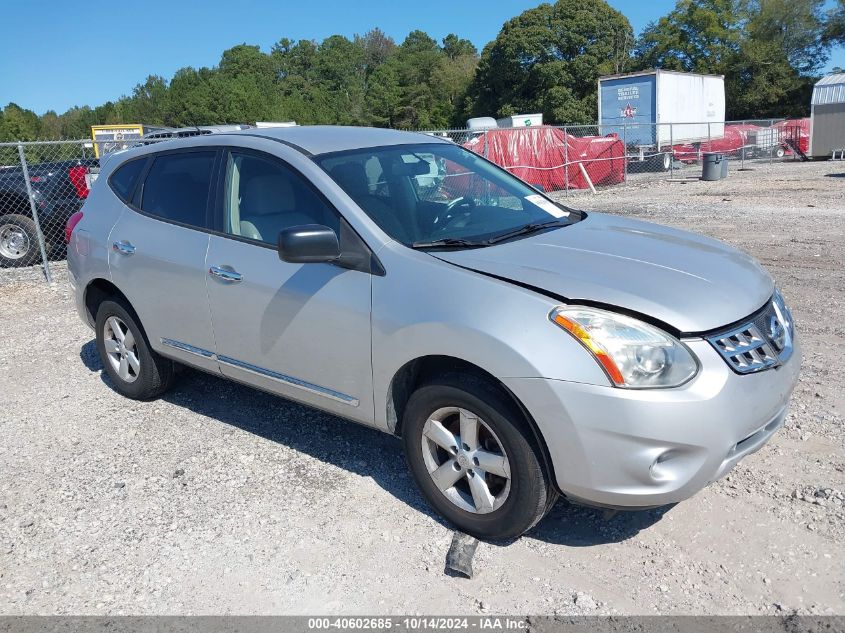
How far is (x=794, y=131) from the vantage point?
33.5 meters

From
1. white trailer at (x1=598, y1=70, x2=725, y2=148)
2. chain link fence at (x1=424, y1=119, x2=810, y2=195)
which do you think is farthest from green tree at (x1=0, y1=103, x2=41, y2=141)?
chain link fence at (x1=424, y1=119, x2=810, y2=195)

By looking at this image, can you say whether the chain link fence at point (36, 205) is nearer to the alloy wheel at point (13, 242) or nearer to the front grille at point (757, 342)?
the alloy wheel at point (13, 242)

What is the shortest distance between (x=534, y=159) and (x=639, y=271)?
59.8ft

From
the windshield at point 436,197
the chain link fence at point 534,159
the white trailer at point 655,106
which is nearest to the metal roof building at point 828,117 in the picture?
the chain link fence at point 534,159

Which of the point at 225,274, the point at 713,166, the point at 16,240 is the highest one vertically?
the point at 225,274

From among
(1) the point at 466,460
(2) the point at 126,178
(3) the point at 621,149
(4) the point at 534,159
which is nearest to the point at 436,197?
(1) the point at 466,460

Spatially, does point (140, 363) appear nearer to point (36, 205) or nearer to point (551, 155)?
point (36, 205)

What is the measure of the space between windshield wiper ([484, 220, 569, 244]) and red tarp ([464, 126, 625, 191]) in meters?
14.9

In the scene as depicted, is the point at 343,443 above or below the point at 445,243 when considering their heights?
below

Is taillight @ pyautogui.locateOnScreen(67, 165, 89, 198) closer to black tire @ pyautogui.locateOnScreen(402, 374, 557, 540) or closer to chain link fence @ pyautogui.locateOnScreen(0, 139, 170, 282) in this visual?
chain link fence @ pyautogui.locateOnScreen(0, 139, 170, 282)

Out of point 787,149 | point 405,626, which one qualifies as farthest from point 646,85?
point 405,626

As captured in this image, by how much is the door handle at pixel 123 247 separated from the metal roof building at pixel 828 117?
3080 centimetres

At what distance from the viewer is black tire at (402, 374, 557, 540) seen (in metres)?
2.96

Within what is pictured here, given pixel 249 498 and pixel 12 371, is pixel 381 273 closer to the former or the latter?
pixel 249 498
